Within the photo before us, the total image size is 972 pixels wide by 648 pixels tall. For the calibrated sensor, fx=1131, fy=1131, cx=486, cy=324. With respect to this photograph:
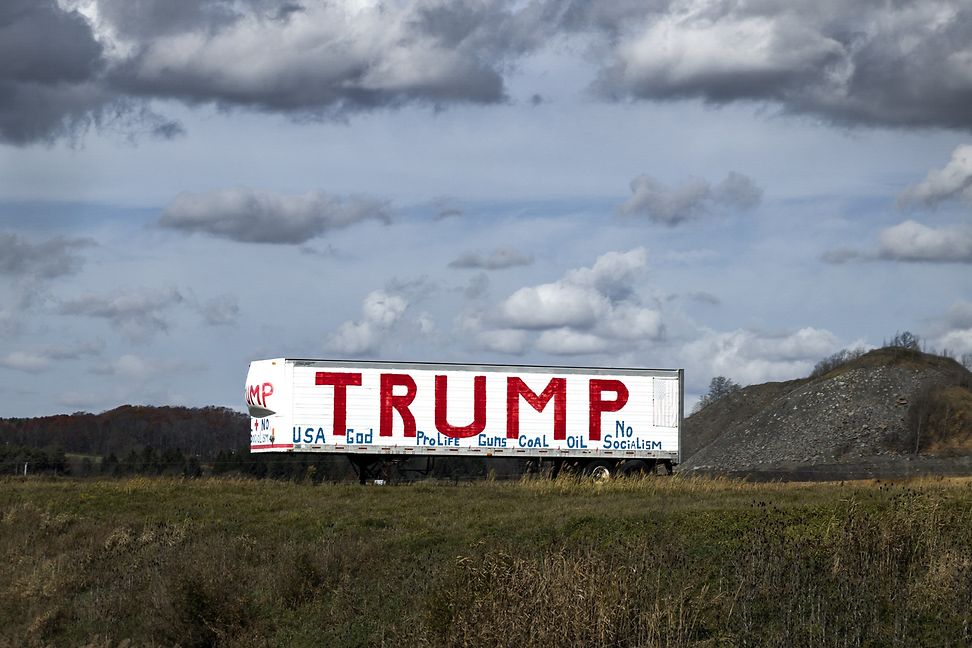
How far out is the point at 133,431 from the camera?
10756 cm

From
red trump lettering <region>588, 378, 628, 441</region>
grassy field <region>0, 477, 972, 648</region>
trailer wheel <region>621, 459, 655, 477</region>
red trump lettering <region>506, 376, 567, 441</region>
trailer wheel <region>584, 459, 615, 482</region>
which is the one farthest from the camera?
trailer wheel <region>621, 459, 655, 477</region>

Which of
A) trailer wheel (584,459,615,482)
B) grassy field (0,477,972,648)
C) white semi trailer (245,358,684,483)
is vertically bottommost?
grassy field (0,477,972,648)

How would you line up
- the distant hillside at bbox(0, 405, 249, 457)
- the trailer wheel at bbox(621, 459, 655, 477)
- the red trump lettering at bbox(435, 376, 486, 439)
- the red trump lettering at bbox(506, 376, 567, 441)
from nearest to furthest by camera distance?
1. the red trump lettering at bbox(435, 376, 486, 439)
2. the red trump lettering at bbox(506, 376, 567, 441)
3. the trailer wheel at bbox(621, 459, 655, 477)
4. the distant hillside at bbox(0, 405, 249, 457)

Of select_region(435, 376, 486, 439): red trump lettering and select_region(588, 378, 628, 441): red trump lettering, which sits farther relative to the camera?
select_region(588, 378, 628, 441): red trump lettering

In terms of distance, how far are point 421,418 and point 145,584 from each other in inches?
728

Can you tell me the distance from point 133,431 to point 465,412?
256ft

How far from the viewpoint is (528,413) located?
122 ft

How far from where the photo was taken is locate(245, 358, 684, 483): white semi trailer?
120 ft

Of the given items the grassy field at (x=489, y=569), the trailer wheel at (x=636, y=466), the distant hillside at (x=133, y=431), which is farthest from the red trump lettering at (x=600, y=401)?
the distant hillside at (x=133, y=431)

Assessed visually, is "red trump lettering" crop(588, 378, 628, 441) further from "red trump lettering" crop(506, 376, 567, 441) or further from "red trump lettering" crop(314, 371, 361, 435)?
"red trump lettering" crop(314, 371, 361, 435)

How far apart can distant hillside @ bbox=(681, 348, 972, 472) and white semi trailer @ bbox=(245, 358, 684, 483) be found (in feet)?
94.1

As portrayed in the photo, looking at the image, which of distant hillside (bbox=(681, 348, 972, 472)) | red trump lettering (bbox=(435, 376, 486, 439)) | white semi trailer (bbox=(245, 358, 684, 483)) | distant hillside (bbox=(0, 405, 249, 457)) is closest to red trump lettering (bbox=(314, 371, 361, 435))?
white semi trailer (bbox=(245, 358, 684, 483))

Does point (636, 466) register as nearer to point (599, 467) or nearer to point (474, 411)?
point (599, 467)

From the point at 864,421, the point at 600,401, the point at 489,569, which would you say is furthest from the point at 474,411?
the point at 864,421
